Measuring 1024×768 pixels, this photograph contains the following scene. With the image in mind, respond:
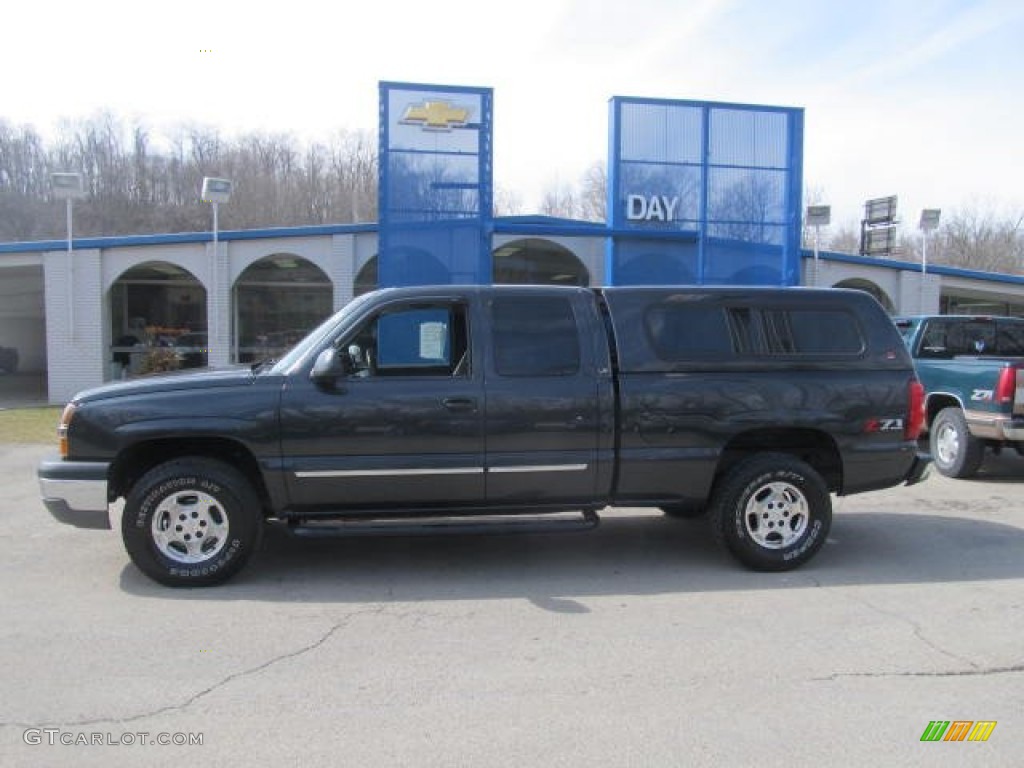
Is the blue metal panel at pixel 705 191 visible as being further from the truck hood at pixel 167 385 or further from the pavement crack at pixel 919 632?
the truck hood at pixel 167 385

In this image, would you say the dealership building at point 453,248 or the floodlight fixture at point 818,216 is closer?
the dealership building at point 453,248

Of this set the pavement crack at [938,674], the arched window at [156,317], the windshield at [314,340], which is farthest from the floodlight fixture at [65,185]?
the pavement crack at [938,674]

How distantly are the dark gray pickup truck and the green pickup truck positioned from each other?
3.21 meters

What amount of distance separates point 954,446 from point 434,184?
908cm

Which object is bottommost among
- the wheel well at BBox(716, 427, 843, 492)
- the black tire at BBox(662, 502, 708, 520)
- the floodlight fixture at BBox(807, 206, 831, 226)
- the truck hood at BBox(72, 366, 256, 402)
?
the black tire at BBox(662, 502, 708, 520)

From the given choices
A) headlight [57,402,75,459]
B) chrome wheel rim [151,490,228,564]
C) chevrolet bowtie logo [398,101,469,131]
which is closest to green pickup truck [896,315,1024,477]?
chrome wheel rim [151,490,228,564]

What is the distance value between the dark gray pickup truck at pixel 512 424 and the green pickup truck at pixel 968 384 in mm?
3211

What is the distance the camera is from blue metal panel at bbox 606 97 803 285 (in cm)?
1544

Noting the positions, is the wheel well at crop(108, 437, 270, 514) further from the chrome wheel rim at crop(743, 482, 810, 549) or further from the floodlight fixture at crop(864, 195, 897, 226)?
the floodlight fixture at crop(864, 195, 897, 226)

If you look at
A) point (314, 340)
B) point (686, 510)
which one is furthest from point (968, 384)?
point (314, 340)

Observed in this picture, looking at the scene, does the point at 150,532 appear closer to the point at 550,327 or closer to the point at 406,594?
the point at 406,594

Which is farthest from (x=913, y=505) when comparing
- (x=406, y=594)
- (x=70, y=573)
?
(x=70, y=573)

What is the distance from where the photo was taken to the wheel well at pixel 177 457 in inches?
217

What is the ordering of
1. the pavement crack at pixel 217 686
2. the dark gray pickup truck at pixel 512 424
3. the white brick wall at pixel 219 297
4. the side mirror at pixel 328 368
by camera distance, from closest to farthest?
the pavement crack at pixel 217 686, the side mirror at pixel 328 368, the dark gray pickup truck at pixel 512 424, the white brick wall at pixel 219 297
